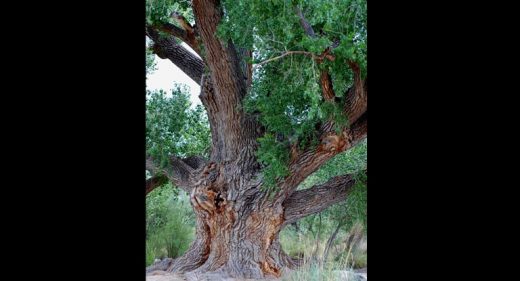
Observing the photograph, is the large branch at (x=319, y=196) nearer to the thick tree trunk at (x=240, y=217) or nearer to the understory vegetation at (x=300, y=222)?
the thick tree trunk at (x=240, y=217)

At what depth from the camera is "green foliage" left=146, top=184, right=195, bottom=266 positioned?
8289 mm

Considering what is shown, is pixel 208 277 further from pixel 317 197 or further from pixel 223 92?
pixel 223 92

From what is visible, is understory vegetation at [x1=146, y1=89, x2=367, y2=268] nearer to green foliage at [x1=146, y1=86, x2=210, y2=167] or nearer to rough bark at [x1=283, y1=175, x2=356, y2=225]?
green foliage at [x1=146, y1=86, x2=210, y2=167]

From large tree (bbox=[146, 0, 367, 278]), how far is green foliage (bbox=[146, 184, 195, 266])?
0.98m

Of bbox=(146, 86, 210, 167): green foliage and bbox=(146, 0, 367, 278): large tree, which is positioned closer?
bbox=(146, 0, 367, 278): large tree

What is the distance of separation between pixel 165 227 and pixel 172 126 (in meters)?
2.31

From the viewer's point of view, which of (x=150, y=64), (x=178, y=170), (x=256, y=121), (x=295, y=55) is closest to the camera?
(x=295, y=55)

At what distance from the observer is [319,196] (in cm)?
656

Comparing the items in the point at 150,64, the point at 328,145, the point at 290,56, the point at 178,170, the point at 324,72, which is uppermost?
the point at 150,64

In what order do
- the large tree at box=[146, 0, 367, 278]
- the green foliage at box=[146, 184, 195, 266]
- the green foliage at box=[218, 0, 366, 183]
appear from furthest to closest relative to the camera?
the green foliage at box=[146, 184, 195, 266]
the large tree at box=[146, 0, 367, 278]
the green foliage at box=[218, 0, 366, 183]

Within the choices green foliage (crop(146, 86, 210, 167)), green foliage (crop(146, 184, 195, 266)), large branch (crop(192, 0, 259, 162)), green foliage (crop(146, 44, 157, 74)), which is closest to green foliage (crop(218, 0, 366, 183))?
large branch (crop(192, 0, 259, 162))

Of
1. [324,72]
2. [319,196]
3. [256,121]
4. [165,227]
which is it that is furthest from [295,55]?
[165,227]
